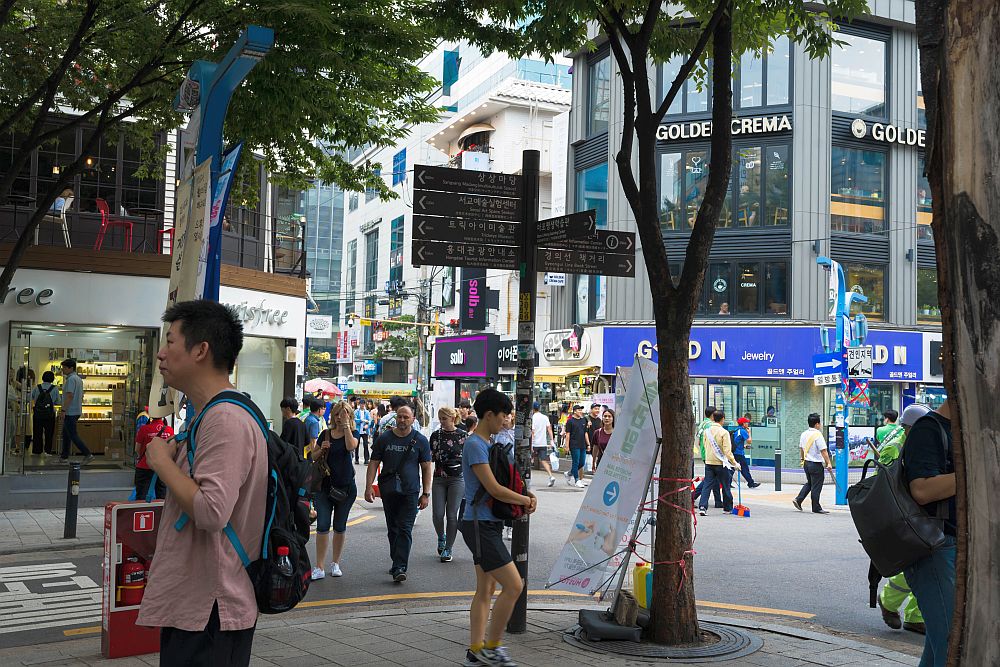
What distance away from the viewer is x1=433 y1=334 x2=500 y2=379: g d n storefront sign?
126ft

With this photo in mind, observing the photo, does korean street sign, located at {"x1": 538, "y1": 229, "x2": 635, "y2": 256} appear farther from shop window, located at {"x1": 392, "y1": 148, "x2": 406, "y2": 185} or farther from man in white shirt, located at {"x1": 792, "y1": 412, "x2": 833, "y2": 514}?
shop window, located at {"x1": 392, "y1": 148, "x2": 406, "y2": 185}

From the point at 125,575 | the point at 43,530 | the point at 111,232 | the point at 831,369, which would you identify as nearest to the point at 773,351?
the point at 831,369

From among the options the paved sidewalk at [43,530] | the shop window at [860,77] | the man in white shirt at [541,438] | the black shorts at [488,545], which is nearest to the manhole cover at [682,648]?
the black shorts at [488,545]

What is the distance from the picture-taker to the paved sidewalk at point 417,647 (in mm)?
6332

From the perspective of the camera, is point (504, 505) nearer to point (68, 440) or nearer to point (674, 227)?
point (68, 440)

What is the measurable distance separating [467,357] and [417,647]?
33.6 m

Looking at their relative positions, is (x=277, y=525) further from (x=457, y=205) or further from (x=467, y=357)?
(x=467, y=357)

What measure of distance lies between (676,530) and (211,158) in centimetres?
451

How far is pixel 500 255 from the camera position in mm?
7832

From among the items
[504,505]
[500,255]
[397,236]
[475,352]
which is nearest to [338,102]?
[500,255]

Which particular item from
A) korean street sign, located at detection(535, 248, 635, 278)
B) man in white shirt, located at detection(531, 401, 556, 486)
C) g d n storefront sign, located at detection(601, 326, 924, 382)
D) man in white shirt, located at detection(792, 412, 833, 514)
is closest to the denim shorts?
korean street sign, located at detection(535, 248, 635, 278)

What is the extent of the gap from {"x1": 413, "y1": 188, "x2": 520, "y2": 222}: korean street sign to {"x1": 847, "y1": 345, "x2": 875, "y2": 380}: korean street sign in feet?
47.1

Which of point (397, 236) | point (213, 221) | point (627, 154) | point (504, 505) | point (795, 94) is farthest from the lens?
point (397, 236)

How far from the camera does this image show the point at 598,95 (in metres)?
32.7
